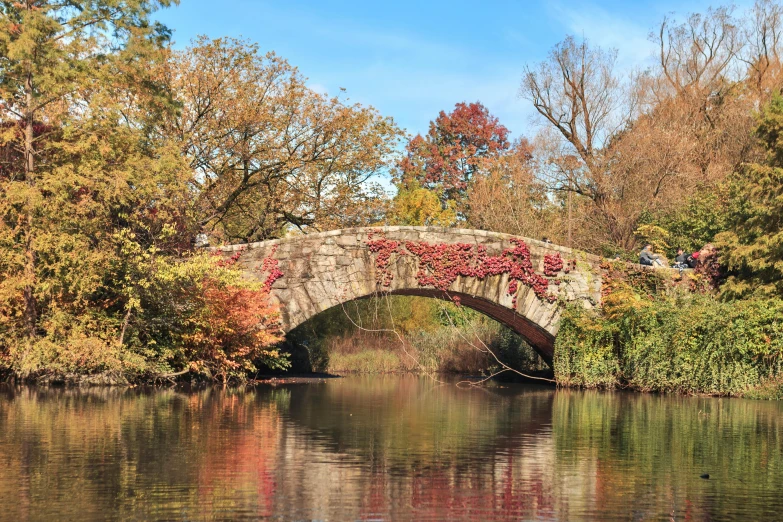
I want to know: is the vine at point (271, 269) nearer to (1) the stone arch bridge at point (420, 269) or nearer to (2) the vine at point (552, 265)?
(1) the stone arch bridge at point (420, 269)

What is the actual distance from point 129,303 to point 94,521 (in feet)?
44.0

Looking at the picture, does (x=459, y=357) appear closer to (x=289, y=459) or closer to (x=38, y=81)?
(x=38, y=81)

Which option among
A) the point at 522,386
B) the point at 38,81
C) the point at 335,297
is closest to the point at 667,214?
the point at 522,386

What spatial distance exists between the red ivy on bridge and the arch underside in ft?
1.48

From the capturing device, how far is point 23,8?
20.3 meters

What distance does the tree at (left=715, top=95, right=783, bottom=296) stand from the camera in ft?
71.4

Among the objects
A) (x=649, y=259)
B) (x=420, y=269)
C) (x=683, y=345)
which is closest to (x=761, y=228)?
(x=649, y=259)

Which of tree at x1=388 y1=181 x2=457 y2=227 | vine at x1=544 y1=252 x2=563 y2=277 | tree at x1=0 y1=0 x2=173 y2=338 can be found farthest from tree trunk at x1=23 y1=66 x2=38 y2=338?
tree at x1=388 y1=181 x2=457 y2=227

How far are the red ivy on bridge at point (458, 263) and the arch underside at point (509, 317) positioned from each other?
0.45 metres

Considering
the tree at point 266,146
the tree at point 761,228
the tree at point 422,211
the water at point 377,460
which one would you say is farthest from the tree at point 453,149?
the water at point 377,460

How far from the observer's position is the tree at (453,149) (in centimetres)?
4803

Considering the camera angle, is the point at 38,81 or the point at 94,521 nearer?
the point at 94,521

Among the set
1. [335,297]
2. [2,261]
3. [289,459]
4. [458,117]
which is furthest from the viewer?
[458,117]

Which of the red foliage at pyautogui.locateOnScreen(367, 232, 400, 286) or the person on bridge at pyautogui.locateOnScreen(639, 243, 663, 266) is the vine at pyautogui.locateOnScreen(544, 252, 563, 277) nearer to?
the person on bridge at pyautogui.locateOnScreen(639, 243, 663, 266)
